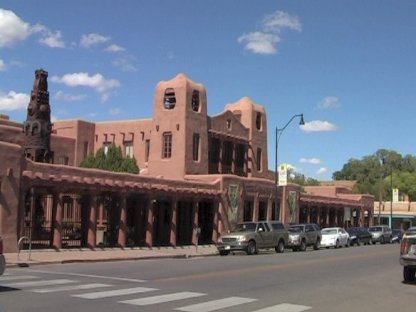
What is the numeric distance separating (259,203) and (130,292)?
3443 centimetres

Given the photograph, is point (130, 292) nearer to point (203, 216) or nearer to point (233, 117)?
point (203, 216)

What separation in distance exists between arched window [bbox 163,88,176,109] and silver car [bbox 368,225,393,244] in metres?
20.7

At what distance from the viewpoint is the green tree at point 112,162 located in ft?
159

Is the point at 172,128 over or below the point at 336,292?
over

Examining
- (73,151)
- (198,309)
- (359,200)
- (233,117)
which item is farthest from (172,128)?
(198,309)

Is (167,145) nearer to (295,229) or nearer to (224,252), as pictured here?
(295,229)

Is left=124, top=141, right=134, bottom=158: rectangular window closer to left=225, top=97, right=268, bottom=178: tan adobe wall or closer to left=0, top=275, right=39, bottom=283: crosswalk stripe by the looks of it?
left=225, top=97, right=268, bottom=178: tan adobe wall

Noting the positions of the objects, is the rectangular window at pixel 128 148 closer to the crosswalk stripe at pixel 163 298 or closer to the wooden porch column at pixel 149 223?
the wooden porch column at pixel 149 223

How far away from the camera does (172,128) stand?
4788 cm

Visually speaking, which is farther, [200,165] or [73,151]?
[73,151]

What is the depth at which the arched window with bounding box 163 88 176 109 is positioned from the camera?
158 feet

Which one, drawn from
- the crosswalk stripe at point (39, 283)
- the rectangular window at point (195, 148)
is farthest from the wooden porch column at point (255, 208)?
the crosswalk stripe at point (39, 283)

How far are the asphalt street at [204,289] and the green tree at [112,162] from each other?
26.6m

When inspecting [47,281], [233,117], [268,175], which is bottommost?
[47,281]
